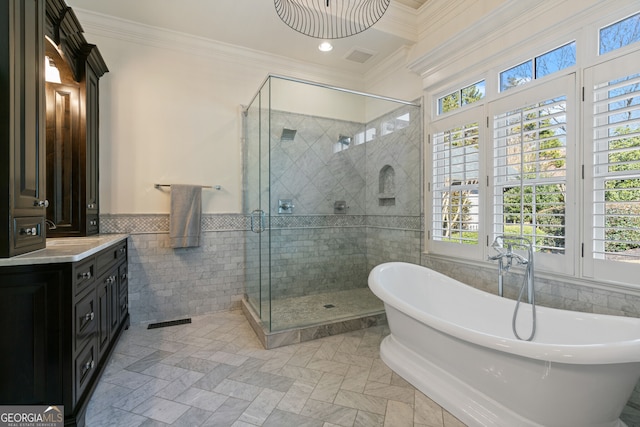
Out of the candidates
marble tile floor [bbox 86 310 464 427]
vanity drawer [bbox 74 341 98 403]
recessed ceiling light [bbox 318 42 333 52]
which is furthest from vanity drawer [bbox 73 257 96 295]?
recessed ceiling light [bbox 318 42 333 52]

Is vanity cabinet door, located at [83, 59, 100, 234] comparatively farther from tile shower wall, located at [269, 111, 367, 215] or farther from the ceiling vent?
the ceiling vent

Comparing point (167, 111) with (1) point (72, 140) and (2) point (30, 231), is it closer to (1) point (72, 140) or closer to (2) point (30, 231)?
(1) point (72, 140)

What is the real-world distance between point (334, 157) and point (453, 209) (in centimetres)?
146

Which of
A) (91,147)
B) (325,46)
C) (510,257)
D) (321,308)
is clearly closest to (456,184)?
(510,257)

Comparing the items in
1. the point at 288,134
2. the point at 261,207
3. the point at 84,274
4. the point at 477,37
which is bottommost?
the point at 84,274

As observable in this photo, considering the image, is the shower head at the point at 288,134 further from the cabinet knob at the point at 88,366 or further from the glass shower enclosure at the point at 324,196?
the cabinet knob at the point at 88,366

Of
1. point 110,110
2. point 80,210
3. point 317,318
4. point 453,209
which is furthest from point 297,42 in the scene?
point 317,318

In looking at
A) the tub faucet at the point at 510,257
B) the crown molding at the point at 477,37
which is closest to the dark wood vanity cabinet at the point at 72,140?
the crown molding at the point at 477,37

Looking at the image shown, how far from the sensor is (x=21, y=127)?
1.43 m

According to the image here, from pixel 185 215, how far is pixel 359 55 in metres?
2.68

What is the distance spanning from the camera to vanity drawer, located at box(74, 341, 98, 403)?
145 cm

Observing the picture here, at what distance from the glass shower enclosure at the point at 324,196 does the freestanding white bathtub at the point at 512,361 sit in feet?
2.88

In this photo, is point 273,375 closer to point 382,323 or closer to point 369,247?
point 382,323

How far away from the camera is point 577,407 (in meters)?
1.25
